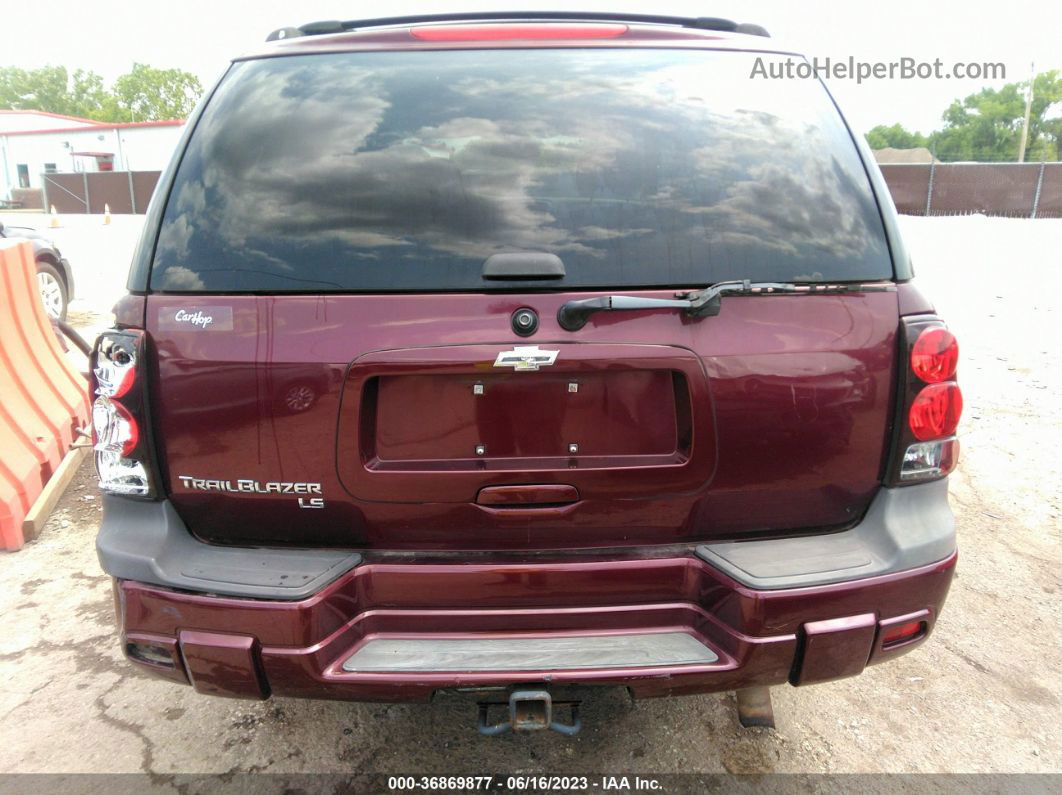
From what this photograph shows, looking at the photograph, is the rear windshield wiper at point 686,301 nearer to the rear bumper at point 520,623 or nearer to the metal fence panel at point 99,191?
the rear bumper at point 520,623

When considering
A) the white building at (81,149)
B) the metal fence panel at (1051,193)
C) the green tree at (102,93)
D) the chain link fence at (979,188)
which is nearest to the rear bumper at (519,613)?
the chain link fence at (979,188)

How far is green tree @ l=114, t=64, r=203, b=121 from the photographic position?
74688mm

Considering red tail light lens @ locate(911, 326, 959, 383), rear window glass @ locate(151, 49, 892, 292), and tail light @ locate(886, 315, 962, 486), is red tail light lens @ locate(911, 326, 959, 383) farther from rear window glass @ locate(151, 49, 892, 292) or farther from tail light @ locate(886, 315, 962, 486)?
rear window glass @ locate(151, 49, 892, 292)

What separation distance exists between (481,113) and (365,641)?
1.45 metres

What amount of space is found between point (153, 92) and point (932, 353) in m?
89.0

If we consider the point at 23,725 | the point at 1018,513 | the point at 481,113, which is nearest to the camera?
the point at 481,113

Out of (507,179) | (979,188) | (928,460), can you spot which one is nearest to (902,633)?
(928,460)

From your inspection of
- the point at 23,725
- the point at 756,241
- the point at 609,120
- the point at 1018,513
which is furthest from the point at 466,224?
the point at 1018,513

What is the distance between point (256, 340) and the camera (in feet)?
6.13

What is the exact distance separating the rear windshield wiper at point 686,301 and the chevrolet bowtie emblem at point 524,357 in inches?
3.4

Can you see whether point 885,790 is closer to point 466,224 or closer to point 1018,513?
point 466,224

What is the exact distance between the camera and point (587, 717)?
2.65 metres

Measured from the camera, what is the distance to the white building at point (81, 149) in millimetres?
44925

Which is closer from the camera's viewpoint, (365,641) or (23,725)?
(365,641)
